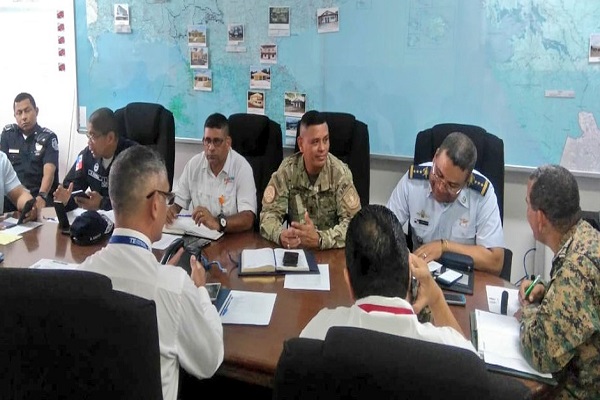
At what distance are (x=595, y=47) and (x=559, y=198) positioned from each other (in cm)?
157

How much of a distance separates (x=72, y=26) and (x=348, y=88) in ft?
7.67

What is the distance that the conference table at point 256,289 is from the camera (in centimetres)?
154

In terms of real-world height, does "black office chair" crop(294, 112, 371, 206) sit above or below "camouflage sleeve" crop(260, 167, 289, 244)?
above

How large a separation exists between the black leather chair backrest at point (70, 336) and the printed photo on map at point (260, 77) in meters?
2.67

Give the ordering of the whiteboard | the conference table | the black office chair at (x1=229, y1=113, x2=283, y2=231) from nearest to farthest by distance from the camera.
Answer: the conference table, the black office chair at (x1=229, y1=113, x2=283, y2=231), the whiteboard

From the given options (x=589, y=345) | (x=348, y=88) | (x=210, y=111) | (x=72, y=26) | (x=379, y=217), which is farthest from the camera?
(x=72, y=26)

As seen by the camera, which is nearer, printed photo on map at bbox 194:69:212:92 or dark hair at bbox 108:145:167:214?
dark hair at bbox 108:145:167:214

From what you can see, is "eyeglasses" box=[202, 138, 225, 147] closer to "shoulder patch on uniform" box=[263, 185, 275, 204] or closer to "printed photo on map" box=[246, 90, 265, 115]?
"shoulder patch on uniform" box=[263, 185, 275, 204]

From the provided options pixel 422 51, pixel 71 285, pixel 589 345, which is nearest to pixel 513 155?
pixel 422 51

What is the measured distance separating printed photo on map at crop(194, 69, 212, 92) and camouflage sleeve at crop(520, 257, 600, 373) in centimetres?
285

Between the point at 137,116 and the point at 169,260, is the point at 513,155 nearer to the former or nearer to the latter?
the point at 169,260

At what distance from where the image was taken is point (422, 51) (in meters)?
3.18

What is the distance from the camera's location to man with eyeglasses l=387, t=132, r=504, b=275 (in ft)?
7.63

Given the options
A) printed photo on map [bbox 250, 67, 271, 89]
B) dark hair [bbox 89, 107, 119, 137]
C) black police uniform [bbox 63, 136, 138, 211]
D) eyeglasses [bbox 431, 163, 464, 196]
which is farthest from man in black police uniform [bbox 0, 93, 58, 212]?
eyeglasses [bbox 431, 163, 464, 196]
